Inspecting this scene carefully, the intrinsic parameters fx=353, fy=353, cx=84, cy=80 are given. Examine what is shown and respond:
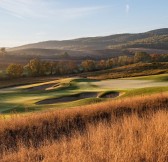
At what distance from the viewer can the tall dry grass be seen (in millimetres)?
7660

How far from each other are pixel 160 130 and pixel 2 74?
79.6m

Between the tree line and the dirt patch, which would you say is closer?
the dirt patch

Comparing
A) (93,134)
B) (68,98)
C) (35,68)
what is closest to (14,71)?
(35,68)

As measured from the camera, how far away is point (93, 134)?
31.9ft

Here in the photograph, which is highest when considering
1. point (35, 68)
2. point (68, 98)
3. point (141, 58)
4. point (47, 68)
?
point (35, 68)

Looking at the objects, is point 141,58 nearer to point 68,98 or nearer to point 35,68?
point 35,68

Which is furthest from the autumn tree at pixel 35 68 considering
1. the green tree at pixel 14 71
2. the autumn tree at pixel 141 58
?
the autumn tree at pixel 141 58

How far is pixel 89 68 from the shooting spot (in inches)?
3979

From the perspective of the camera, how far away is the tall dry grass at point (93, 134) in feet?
25.1

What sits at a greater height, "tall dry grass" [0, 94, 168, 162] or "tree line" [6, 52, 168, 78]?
"tall dry grass" [0, 94, 168, 162]

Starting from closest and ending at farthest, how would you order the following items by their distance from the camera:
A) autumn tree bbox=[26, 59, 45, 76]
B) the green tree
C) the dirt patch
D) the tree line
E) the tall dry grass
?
the tall dry grass, the dirt patch, the green tree, the tree line, autumn tree bbox=[26, 59, 45, 76]

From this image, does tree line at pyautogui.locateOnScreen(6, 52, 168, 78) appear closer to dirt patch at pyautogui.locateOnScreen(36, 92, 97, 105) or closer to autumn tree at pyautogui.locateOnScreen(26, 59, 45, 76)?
autumn tree at pyautogui.locateOnScreen(26, 59, 45, 76)

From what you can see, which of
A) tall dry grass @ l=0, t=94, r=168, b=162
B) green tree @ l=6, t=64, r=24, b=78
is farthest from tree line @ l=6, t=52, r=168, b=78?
tall dry grass @ l=0, t=94, r=168, b=162

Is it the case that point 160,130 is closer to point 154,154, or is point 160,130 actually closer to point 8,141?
point 154,154
